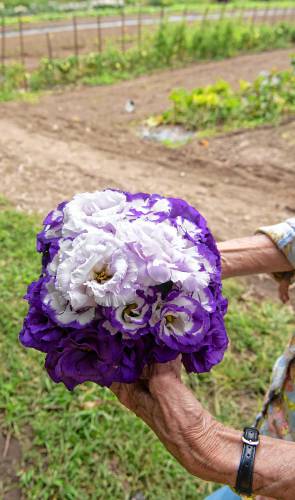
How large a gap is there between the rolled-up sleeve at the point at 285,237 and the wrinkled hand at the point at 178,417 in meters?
0.60

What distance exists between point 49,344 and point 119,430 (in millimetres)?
1520

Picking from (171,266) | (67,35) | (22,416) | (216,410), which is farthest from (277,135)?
(67,35)

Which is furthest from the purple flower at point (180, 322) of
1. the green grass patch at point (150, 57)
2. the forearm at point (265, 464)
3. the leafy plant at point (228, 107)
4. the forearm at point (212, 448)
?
the green grass patch at point (150, 57)

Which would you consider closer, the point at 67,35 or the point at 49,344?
the point at 49,344

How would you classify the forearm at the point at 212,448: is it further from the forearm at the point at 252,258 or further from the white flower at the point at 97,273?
the forearm at the point at 252,258

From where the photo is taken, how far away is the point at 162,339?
3.60 ft

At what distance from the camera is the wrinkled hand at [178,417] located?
1.16m

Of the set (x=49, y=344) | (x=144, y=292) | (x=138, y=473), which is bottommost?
(x=138, y=473)

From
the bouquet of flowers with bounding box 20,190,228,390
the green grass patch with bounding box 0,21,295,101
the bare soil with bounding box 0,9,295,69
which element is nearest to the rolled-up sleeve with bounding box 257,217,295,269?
the bouquet of flowers with bounding box 20,190,228,390

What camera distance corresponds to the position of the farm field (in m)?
2.33

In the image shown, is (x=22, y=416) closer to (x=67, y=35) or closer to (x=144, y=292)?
(x=144, y=292)

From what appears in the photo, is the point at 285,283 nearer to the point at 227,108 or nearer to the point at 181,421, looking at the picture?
the point at 181,421

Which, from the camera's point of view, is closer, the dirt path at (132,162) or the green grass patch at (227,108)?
the dirt path at (132,162)

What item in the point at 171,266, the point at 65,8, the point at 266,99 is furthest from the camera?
the point at 65,8
